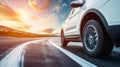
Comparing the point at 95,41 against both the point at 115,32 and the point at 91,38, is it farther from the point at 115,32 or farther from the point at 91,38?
the point at 115,32

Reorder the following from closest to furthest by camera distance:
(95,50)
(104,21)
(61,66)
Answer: (61,66) < (104,21) < (95,50)

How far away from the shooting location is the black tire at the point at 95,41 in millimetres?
5398

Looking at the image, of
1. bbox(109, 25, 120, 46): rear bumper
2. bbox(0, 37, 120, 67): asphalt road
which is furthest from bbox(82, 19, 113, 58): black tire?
bbox(109, 25, 120, 46): rear bumper

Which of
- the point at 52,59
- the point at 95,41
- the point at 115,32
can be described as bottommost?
the point at 52,59

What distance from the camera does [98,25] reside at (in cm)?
559

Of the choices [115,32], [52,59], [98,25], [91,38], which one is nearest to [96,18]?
[98,25]

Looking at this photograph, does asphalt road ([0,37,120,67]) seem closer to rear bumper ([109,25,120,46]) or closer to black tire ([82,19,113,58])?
black tire ([82,19,113,58])

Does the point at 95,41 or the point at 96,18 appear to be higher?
the point at 96,18

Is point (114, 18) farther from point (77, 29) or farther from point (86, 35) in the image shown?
point (77, 29)

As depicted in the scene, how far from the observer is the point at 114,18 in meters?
4.77

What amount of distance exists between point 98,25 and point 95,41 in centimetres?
40

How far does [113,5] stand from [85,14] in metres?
1.46

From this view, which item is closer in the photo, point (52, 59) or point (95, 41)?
point (52, 59)

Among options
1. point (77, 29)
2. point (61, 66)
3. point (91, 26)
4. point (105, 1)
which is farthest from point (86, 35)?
point (61, 66)
